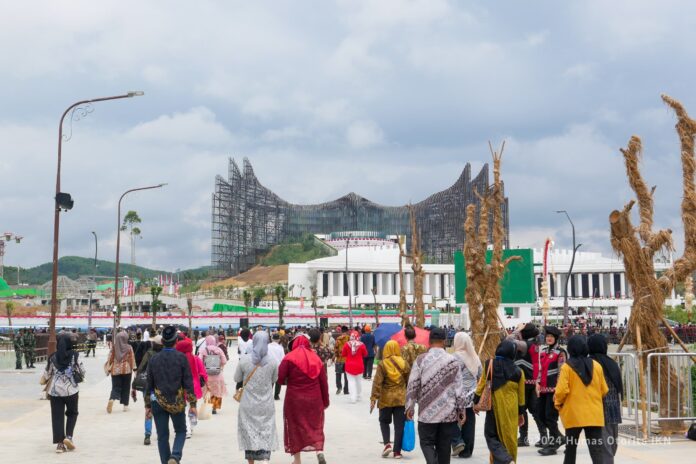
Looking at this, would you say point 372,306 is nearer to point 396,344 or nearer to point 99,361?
point 99,361

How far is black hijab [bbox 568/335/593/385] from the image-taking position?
759 centimetres

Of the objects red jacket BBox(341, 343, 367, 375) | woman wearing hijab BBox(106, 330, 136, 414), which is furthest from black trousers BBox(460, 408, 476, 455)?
red jacket BBox(341, 343, 367, 375)

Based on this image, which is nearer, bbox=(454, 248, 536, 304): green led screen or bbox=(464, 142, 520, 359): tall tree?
bbox=(464, 142, 520, 359): tall tree

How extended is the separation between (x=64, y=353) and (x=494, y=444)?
5.54 meters

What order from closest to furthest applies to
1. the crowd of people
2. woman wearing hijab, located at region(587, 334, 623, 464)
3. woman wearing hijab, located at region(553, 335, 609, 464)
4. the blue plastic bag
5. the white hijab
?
woman wearing hijab, located at region(553, 335, 609, 464)
the crowd of people
woman wearing hijab, located at region(587, 334, 623, 464)
the white hijab
the blue plastic bag

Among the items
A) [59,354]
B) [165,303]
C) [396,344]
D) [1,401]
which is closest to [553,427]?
[396,344]

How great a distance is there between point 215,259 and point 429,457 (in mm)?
157376

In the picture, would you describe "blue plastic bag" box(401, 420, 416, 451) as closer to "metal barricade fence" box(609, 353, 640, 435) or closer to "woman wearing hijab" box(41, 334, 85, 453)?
"metal barricade fence" box(609, 353, 640, 435)

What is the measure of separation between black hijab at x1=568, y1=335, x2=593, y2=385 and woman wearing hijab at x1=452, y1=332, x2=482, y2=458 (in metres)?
1.47

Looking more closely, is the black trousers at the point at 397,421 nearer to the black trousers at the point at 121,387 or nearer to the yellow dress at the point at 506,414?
the yellow dress at the point at 506,414

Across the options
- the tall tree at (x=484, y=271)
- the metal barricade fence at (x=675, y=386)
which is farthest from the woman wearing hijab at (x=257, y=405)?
the tall tree at (x=484, y=271)

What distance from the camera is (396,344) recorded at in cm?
981

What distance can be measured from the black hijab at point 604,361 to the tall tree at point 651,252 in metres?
3.38

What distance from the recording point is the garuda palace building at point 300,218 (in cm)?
16350
